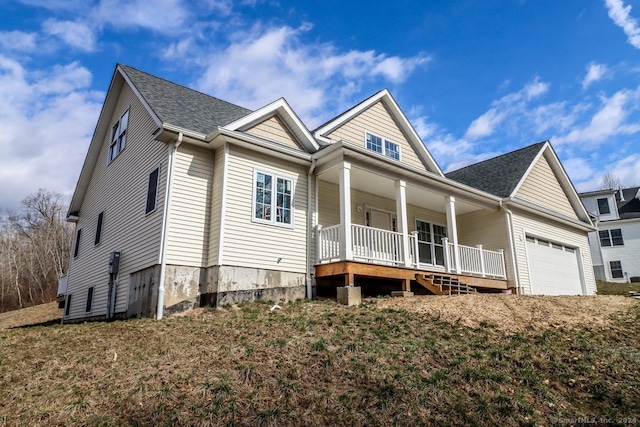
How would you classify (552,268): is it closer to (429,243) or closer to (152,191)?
(429,243)

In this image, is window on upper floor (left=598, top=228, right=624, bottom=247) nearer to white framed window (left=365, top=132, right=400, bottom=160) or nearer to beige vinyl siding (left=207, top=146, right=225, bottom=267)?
white framed window (left=365, top=132, right=400, bottom=160)

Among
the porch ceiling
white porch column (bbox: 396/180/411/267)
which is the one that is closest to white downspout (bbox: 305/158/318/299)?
the porch ceiling

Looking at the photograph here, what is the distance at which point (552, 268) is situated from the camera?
18.6 meters

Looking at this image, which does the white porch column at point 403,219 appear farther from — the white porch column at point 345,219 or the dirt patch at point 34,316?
the dirt patch at point 34,316

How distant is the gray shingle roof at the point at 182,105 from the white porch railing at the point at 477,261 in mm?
7892

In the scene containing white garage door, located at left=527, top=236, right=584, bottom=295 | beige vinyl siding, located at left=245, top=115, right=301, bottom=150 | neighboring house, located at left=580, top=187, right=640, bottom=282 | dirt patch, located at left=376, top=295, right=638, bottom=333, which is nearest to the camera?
dirt patch, located at left=376, top=295, right=638, bottom=333

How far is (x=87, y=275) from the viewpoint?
601 inches

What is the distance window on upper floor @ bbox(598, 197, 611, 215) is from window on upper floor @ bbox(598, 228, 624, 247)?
1.45 m

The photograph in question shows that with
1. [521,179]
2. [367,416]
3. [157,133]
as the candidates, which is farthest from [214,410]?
[521,179]

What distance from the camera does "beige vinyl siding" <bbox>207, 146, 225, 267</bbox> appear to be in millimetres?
10797

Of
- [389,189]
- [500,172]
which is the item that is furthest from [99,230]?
[500,172]

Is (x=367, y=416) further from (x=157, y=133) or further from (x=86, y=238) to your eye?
(x=86, y=238)

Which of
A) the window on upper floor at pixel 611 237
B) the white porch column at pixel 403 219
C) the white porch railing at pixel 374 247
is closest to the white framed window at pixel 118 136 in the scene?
the white porch railing at pixel 374 247

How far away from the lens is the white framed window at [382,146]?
1564 cm
